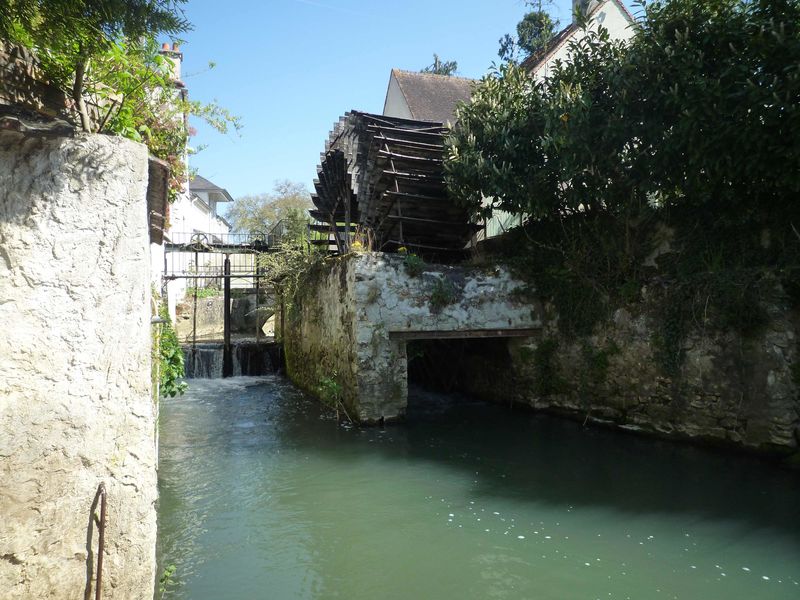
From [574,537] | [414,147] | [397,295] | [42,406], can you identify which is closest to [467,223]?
[414,147]

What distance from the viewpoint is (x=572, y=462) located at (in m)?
6.46

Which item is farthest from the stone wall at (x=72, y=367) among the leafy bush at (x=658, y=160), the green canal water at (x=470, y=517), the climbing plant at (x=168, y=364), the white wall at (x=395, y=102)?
the white wall at (x=395, y=102)

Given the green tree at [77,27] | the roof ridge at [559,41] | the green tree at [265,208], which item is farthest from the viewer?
the green tree at [265,208]

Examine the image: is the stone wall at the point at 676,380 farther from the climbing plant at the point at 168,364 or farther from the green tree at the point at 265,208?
the green tree at the point at 265,208

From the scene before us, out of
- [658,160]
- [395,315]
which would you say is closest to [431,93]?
[395,315]

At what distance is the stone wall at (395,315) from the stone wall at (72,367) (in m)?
5.38

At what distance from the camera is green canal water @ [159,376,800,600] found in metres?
3.84

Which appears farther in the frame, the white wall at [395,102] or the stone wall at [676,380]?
the white wall at [395,102]

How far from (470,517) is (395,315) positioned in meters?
3.63

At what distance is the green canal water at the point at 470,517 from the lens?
3842 mm

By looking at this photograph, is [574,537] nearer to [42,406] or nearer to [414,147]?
[42,406]

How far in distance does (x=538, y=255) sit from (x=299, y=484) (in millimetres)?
5146

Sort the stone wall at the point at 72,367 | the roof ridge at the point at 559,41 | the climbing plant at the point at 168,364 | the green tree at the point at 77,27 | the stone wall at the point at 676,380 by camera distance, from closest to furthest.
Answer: the stone wall at the point at 72,367, the green tree at the point at 77,27, the climbing plant at the point at 168,364, the stone wall at the point at 676,380, the roof ridge at the point at 559,41

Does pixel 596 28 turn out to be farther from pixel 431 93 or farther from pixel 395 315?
pixel 395 315
